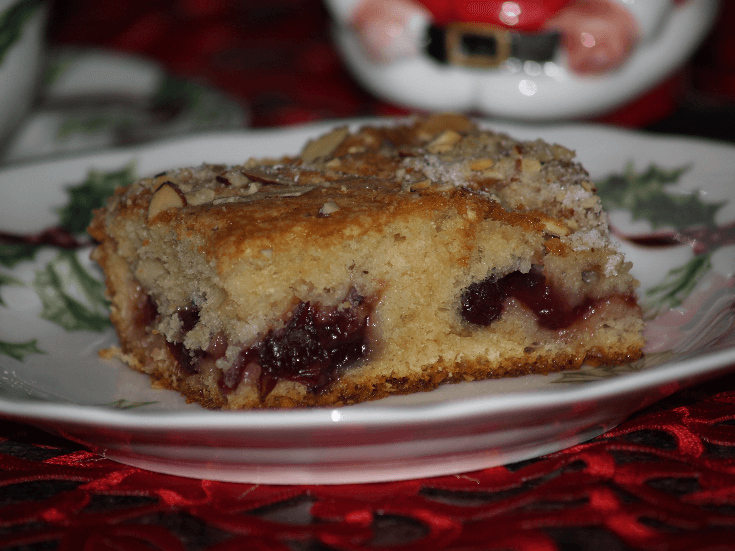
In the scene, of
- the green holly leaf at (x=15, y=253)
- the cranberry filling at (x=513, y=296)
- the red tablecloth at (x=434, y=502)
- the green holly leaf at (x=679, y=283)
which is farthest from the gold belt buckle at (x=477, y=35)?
the green holly leaf at (x=15, y=253)

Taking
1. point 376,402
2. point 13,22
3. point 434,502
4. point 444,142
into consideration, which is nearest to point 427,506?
point 434,502

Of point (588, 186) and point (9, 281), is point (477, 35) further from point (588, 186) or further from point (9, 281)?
point (9, 281)

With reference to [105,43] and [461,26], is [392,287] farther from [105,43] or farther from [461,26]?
[105,43]

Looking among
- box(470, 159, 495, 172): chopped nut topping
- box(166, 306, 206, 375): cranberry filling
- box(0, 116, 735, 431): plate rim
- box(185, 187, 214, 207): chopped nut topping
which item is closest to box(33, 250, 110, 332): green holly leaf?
box(166, 306, 206, 375): cranberry filling

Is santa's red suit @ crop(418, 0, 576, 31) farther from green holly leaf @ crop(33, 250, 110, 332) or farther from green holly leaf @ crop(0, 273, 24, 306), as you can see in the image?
green holly leaf @ crop(0, 273, 24, 306)

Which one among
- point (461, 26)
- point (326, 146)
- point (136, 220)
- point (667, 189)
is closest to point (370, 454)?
point (136, 220)

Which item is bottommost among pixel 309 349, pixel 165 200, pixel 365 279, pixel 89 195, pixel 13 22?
pixel 89 195
